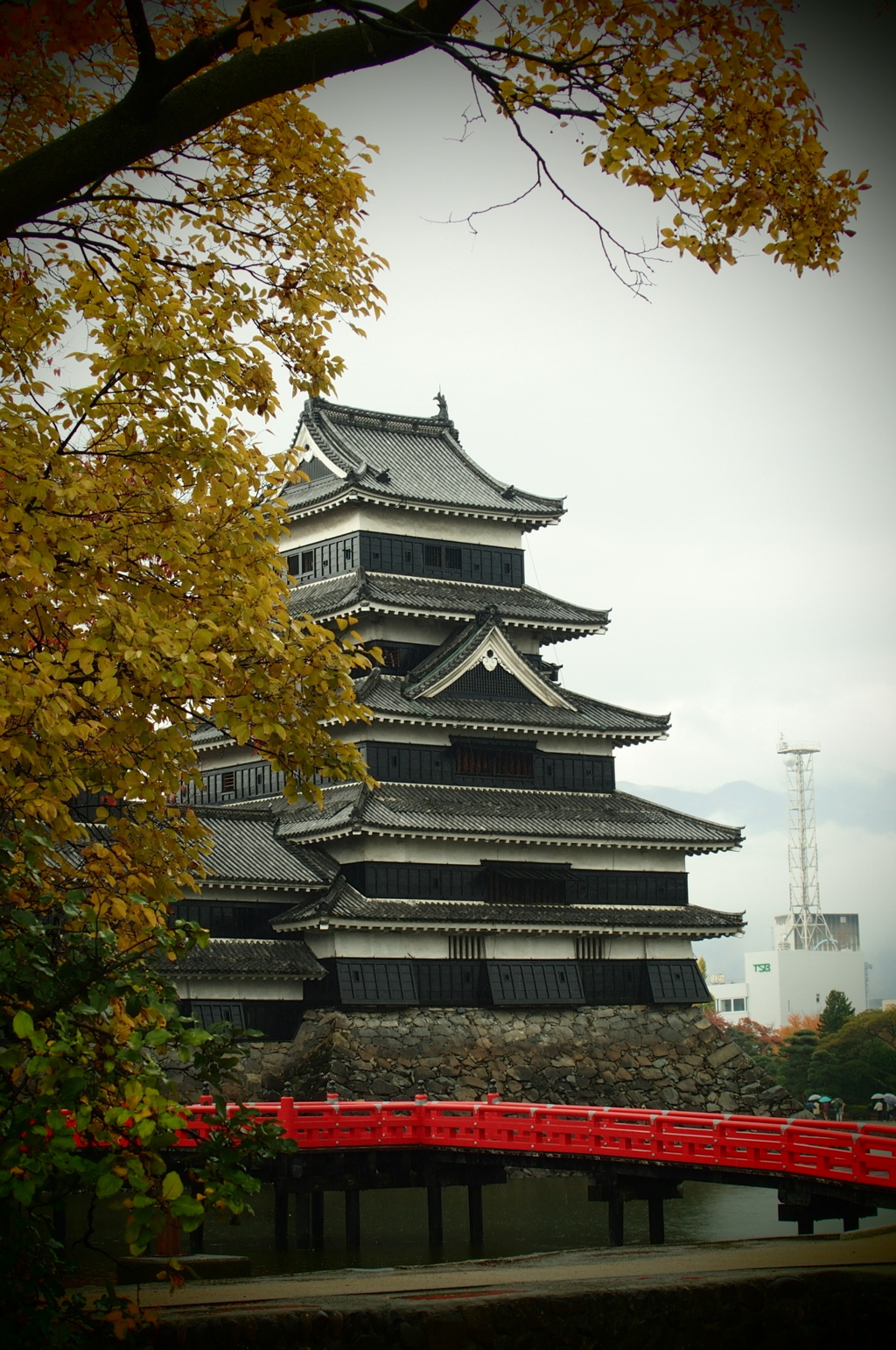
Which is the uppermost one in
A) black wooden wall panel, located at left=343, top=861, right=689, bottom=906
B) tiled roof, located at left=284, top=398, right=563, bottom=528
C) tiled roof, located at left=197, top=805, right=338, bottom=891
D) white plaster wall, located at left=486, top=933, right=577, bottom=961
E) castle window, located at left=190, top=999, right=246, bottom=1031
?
tiled roof, located at left=284, top=398, right=563, bottom=528

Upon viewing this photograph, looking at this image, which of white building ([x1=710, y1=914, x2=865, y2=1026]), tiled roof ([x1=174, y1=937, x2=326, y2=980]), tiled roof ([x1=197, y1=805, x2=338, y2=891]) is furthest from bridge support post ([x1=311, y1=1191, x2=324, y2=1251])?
white building ([x1=710, y1=914, x2=865, y2=1026])

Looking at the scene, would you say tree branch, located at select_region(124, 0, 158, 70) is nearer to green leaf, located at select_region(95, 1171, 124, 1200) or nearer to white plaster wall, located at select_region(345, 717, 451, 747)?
green leaf, located at select_region(95, 1171, 124, 1200)

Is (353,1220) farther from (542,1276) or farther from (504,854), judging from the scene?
(542,1276)

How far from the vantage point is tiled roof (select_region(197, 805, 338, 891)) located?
39875 millimetres

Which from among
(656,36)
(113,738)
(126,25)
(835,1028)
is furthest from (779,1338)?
(835,1028)

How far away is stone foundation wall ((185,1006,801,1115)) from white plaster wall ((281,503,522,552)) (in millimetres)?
14545

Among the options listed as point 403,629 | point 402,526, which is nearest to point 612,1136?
point 403,629

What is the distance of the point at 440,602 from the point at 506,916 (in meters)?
9.31

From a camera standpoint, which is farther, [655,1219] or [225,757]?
[225,757]

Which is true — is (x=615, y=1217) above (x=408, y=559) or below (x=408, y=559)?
below

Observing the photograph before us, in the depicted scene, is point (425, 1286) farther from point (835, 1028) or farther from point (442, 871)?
point (835, 1028)

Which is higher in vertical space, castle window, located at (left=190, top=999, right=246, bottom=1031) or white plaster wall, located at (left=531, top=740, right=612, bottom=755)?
white plaster wall, located at (left=531, top=740, right=612, bottom=755)

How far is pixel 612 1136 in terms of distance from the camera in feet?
92.0

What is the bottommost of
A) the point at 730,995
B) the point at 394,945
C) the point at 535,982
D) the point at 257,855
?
the point at 730,995
